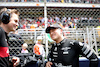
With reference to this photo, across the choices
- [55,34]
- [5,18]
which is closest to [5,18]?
[5,18]

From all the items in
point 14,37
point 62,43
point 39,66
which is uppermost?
point 62,43

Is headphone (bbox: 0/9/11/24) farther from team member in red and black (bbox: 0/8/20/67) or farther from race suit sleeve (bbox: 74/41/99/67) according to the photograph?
race suit sleeve (bbox: 74/41/99/67)

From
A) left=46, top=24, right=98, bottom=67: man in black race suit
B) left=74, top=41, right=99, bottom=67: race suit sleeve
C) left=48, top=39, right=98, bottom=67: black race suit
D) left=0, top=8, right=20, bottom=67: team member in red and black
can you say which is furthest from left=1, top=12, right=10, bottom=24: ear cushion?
left=74, top=41, right=99, bottom=67: race suit sleeve

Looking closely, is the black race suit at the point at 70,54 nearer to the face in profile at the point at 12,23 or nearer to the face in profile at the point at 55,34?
the face in profile at the point at 55,34

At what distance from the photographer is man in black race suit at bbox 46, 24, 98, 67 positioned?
3.07 ft

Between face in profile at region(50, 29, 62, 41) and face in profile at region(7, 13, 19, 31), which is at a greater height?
face in profile at region(7, 13, 19, 31)

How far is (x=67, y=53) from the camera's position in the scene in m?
0.95

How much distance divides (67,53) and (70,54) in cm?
3

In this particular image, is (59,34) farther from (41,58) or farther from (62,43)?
(41,58)

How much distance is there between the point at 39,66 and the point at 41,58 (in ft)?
0.35

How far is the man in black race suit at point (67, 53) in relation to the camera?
3.07 ft

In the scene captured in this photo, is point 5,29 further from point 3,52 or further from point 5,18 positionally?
point 3,52

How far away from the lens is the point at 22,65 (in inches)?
48.7

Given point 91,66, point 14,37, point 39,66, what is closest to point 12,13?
point 39,66
